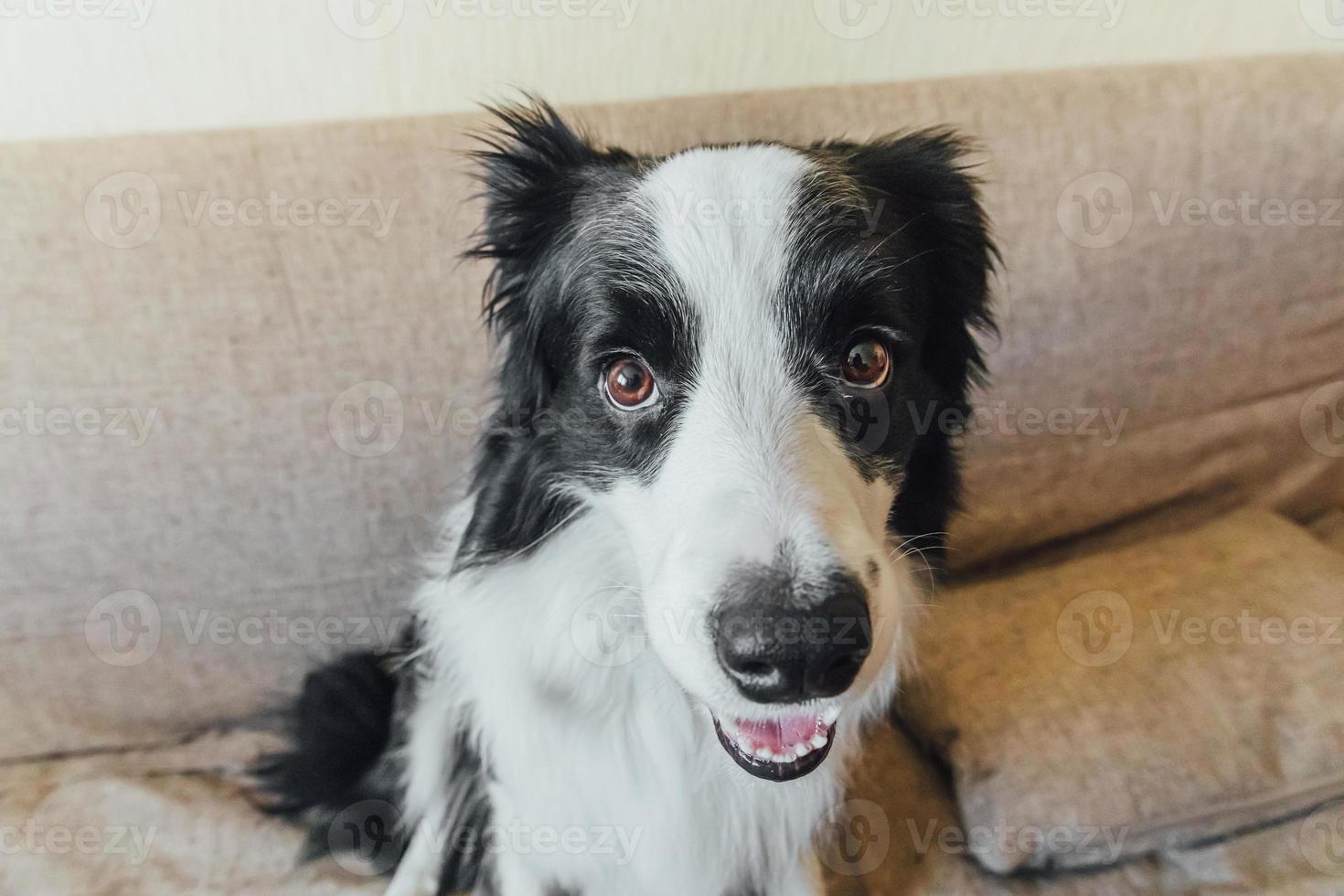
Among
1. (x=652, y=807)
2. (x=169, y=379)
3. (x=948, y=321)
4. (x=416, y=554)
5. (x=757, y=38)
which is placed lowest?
(x=652, y=807)

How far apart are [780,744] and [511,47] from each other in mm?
1575

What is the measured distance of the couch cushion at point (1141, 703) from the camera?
142 cm

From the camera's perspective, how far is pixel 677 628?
972 mm

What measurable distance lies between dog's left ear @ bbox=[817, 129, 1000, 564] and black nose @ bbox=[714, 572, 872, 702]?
48cm

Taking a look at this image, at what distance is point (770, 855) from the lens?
142 cm

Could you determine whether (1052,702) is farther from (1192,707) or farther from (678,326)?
(678,326)

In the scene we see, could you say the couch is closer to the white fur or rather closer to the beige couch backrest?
the beige couch backrest

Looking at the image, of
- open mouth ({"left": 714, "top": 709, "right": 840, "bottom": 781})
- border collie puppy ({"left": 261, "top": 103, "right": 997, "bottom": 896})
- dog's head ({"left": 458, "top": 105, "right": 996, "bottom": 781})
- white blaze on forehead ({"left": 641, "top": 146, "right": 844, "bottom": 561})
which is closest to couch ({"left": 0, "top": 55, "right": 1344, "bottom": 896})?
border collie puppy ({"left": 261, "top": 103, "right": 997, "bottom": 896})

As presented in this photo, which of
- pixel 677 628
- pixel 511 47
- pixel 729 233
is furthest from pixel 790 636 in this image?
pixel 511 47

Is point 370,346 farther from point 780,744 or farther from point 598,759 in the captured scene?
point 780,744

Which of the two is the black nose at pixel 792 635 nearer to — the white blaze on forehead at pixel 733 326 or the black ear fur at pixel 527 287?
the white blaze on forehead at pixel 733 326

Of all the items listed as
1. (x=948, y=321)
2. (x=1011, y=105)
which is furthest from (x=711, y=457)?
(x=1011, y=105)

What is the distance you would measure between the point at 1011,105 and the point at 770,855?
1602mm

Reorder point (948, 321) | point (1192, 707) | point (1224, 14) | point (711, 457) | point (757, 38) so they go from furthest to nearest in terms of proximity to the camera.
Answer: point (1224, 14) < point (757, 38) < point (1192, 707) < point (948, 321) < point (711, 457)
